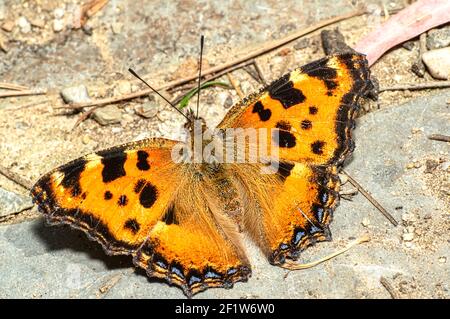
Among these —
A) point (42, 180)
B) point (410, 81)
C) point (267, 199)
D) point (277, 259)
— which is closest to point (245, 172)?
point (267, 199)

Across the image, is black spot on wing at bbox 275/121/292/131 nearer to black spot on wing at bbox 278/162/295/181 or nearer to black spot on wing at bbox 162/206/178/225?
black spot on wing at bbox 278/162/295/181

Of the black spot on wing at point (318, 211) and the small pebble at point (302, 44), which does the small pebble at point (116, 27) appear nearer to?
the small pebble at point (302, 44)

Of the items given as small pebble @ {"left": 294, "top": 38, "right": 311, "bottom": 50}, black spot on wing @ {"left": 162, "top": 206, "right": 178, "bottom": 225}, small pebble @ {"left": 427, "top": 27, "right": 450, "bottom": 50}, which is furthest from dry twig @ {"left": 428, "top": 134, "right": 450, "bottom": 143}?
black spot on wing @ {"left": 162, "top": 206, "right": 178, "bottom": 225}

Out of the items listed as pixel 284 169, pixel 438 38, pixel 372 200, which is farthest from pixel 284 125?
pixel 438 38

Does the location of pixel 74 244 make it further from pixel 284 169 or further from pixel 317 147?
pixel 317 147

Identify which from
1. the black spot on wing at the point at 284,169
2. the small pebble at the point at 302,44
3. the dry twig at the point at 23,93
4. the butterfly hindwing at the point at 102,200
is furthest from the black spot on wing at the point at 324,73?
the dry twig at the point at 23,93
